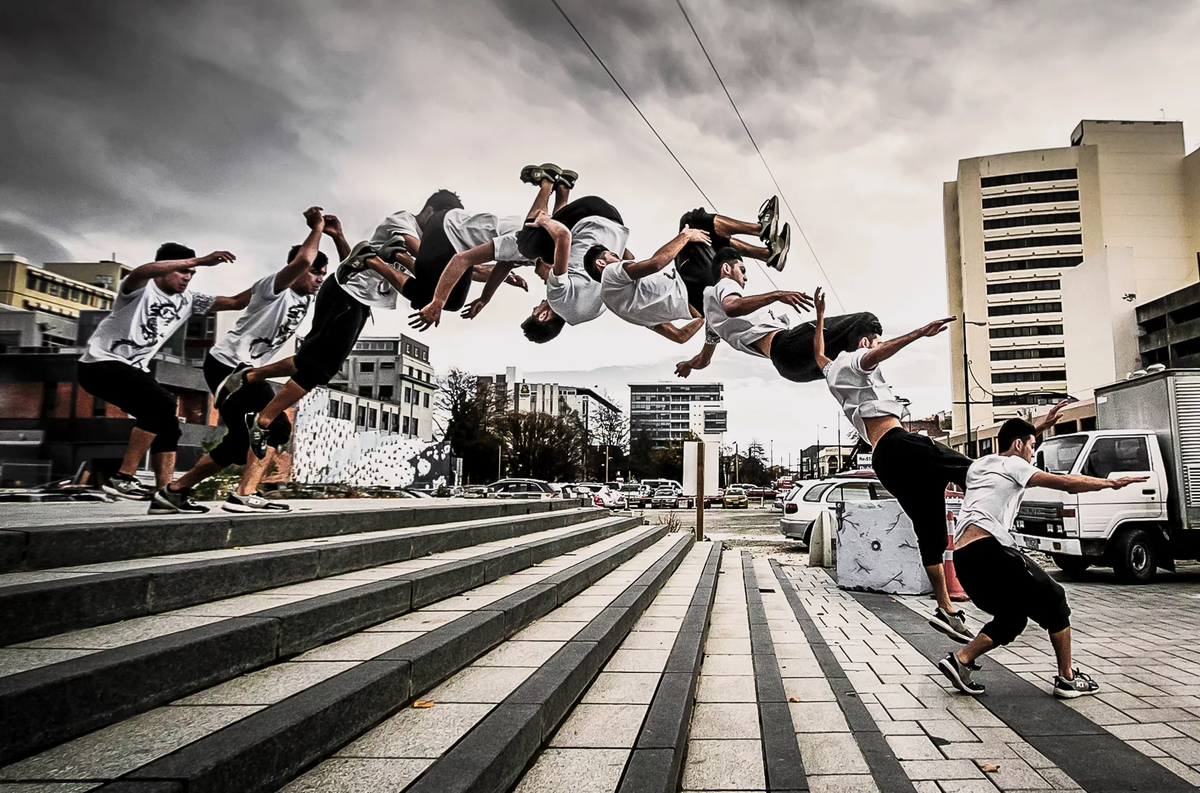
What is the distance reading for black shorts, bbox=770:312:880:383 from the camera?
6203 mm

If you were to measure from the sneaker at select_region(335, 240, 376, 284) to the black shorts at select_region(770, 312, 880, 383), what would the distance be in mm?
4618

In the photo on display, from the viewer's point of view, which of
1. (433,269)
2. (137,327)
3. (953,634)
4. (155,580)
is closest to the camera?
(155,580)

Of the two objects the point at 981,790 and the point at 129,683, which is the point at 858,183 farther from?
the point at 129,683

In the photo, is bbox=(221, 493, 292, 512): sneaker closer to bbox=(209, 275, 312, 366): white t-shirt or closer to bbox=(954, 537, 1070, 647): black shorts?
bbox=(209, 275, 312, 366): white t-shirt

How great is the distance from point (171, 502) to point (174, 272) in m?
2.25

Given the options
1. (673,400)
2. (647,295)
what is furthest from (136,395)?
(673,400)

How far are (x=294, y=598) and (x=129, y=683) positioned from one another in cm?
140

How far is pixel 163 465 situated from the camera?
6402 mm

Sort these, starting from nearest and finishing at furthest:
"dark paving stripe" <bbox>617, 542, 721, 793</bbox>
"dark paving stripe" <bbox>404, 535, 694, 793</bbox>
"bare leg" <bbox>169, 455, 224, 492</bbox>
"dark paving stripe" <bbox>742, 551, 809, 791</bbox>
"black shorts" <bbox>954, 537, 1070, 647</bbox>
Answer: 1. "dark paving stripe" <bbox>404, 535, 694, 793</bbox>
2. "dark paving stripe" <bbox>617, 542, 721, 793</bbox>
3. "dark paving stripe" <bbox>742, 551, 809, 791</bbox>
4. "black shorts" <bbox>954, 537, 1070, 647</bbox>
5. "bare leg" <bbox>169, 455, 224, 492</bbox>

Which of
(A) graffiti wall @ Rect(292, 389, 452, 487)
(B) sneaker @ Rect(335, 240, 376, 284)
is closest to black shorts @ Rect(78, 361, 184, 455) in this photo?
(B) sneaker @ Rect(335, 240, 376, 284)

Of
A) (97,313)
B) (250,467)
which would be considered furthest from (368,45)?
(250,467)

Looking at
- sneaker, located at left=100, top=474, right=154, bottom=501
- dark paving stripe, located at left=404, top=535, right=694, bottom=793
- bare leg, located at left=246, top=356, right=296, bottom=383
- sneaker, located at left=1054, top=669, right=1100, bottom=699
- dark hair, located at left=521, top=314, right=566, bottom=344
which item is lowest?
sneaker, located at left=1054, top=669, right=1100, bottom=699

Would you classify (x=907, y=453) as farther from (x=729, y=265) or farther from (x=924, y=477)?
(x=729, y=265)

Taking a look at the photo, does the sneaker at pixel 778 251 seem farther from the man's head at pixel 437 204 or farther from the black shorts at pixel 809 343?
the man's head at pixel 437 204
